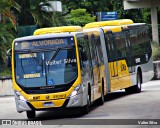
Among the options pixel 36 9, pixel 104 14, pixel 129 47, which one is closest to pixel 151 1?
pixel 104 14

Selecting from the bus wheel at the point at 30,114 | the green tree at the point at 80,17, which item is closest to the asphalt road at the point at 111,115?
the bus wheel at the point at 30,114

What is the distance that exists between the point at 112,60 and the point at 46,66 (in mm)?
6506

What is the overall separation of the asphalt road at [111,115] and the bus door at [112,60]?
101cm

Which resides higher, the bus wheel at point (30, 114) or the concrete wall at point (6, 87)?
the bus wheel at point (30, 114)

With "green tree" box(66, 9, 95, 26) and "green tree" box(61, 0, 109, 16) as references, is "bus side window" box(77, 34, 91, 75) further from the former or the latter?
"green tree" box(61, 0, 109, 16)

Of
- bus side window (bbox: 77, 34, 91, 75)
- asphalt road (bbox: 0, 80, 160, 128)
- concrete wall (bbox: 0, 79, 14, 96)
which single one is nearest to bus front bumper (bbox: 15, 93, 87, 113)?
asphalt road (bbox: 0, 80, 160, 128)

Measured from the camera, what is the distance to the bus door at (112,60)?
80.3 feet

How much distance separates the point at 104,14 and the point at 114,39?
41.4ft

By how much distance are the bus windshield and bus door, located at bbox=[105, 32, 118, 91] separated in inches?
228

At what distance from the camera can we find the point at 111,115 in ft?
59.7

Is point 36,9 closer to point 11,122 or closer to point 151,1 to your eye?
point 151,1

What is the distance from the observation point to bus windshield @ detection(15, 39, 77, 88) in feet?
60.8

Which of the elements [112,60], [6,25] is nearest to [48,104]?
[112,60]

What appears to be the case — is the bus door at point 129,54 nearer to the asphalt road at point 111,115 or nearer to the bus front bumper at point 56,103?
the asphalt road at point 111,115
